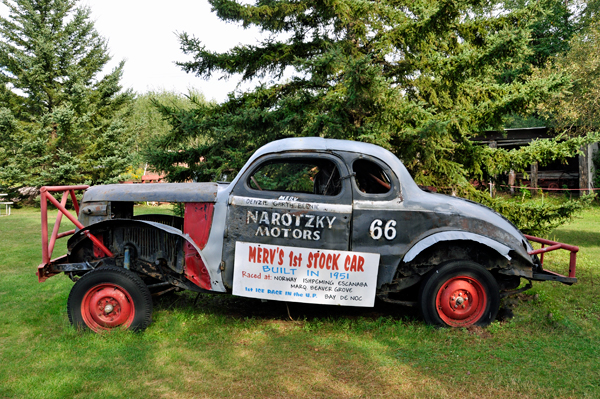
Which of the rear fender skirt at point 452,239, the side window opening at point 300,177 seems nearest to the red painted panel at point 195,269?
the side window opening at point 300,177

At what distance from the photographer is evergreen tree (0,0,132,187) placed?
23.3 meters

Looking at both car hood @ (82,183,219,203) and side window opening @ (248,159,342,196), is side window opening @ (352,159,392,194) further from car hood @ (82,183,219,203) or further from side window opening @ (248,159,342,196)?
car hood @ (82,183,219,203)

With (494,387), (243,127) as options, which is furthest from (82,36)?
(494,387)

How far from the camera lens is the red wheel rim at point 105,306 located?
480 cm

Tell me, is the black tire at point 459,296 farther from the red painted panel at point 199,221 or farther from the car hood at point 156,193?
the car hood at point 156,193

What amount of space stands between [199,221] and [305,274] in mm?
1359

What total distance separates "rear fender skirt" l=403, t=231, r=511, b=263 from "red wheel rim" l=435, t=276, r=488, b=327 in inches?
17.7

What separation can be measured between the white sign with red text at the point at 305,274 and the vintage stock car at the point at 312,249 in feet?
0.04

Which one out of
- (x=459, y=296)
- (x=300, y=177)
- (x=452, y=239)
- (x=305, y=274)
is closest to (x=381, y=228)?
(x=452, y=239)

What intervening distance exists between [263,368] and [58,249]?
8519 millimetres

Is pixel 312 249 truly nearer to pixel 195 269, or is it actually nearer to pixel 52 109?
pixel 195 269

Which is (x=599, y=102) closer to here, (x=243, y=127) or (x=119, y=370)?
(x=243, y=127)

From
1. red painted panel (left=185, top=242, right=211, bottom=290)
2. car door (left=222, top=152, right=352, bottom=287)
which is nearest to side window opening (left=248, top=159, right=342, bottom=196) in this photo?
car door (left=222, top=152, right=352, bottom=287)

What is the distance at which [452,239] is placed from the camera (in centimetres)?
469
